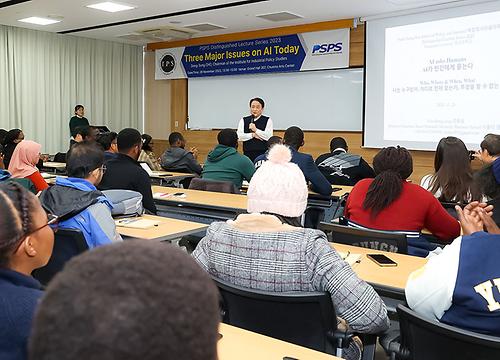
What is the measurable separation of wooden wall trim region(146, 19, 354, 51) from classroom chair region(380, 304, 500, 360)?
24.6ft

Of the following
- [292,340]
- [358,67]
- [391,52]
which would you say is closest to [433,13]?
[391,52]

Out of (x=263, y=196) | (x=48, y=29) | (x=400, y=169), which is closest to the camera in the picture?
(x=263, y=196)

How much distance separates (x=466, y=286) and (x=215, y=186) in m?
3.48

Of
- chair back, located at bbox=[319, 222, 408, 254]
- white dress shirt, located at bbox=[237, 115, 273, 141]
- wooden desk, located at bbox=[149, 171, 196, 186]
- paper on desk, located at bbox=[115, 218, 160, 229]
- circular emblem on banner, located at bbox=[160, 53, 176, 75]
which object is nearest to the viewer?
chair back, located at bbox=[319, 222, 408, 254]

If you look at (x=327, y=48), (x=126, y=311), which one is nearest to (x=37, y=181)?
(x=126, y=311)

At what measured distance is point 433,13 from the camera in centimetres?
743

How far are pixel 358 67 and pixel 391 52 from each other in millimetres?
654

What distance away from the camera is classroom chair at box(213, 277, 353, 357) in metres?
1.68

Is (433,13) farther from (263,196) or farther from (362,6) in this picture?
(263,196)

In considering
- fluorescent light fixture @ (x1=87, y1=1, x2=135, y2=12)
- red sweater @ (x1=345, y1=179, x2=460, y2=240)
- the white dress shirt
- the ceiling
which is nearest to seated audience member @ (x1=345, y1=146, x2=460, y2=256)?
red sweater @ (x1=345, y1=179, x2=460, y2=240)

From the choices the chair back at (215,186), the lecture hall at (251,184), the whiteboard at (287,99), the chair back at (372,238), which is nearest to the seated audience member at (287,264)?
the lecture hall at (251,184)

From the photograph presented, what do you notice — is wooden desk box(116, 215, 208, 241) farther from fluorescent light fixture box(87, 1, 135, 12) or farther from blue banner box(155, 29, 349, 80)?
blue banner box(155, 29, 349, 80)

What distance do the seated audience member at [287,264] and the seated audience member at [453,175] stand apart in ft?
7.08

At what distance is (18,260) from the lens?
4.17 ft
